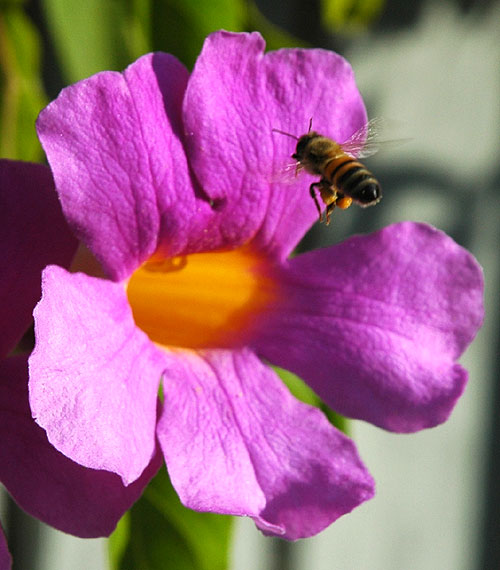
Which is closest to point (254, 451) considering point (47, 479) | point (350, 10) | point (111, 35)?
point (47, 479)

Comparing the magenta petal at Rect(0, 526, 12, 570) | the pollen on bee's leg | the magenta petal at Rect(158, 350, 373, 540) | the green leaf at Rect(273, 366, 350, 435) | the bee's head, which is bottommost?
the green leaf at Rect(273, 366, 350, 435)

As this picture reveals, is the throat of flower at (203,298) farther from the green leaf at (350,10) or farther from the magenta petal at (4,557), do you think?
the green leaf at (350,10)

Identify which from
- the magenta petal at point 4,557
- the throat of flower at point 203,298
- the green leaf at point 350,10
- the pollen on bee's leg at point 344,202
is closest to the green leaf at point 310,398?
the throat of flower at point 203,298

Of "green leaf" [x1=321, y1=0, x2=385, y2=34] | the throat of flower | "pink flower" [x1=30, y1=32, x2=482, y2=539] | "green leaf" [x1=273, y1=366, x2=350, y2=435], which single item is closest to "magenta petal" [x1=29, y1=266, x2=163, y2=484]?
"pink flower" [x1=30, y1=32, x2=482, y2=539]

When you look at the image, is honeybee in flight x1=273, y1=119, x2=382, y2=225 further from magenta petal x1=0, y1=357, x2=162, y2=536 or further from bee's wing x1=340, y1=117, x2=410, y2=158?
magenta petal x1=0, y1=357, x2=162, y2=536

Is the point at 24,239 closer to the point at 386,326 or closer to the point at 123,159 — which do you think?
the point at 123,159

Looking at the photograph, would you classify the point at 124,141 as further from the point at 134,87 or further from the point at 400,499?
the point at 400,499
